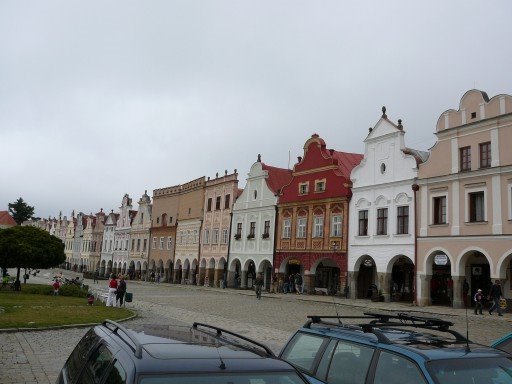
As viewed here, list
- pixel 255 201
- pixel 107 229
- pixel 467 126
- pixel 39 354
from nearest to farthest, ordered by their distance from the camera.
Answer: pixel 39 354, pixel 467 126, pixel 255 201, pixel 107 229

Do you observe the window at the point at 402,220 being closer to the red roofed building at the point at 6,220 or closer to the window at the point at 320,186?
the window at the point at 320,186

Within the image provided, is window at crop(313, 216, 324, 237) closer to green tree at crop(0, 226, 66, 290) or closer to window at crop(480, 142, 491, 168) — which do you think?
window at crop(480, 142, 491, 168)

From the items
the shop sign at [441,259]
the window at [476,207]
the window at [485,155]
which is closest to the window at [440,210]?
the window at [476,207]

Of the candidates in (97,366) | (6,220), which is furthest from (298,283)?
(6,220)

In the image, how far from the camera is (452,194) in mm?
31328

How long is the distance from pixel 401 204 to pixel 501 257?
8.05 metres

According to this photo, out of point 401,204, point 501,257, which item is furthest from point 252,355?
point 401,204

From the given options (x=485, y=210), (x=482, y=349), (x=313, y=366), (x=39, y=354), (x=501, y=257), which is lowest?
(x=39, y=354)

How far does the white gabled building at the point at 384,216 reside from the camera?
113 feet

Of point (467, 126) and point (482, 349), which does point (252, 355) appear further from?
point (467, 126)

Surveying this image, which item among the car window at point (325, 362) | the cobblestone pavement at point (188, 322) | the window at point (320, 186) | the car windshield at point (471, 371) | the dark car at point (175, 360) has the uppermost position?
the window at point (320, 186)

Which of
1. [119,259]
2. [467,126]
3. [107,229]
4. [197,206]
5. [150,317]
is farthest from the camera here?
[107,229]

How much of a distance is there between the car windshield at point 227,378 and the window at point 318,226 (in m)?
38.2

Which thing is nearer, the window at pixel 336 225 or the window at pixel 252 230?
the window at pixel 336 225
